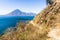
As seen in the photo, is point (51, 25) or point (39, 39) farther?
point (51, 25)

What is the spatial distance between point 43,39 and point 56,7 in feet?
39.5

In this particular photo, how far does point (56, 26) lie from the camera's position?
19422mm

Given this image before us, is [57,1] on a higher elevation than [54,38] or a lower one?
higher

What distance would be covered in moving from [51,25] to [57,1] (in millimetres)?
7720

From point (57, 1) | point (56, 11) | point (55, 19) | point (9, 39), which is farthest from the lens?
point (57, 1)

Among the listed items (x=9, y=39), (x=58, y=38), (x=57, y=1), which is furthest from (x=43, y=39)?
(x=57, y=1)

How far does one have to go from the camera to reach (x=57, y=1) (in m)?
27.0

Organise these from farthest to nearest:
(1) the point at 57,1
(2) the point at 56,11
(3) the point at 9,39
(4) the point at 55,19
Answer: (1) the point at 57,1 < (2) the point at 56,11 < (4) the point at 55,19 < (3) the point at 9,39

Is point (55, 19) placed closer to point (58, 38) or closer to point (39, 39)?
point (58, 38)

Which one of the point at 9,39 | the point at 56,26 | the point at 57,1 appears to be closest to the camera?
the point at 9,39

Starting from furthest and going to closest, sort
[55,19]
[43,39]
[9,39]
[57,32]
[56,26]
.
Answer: [55,19]
[56,26]
[57,32]
[43,39]
[9,39]

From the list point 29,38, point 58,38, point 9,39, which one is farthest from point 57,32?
point 9,39

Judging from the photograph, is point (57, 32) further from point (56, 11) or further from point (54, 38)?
point (56, 11)

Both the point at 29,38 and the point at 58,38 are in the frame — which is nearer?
the point at 29,38
